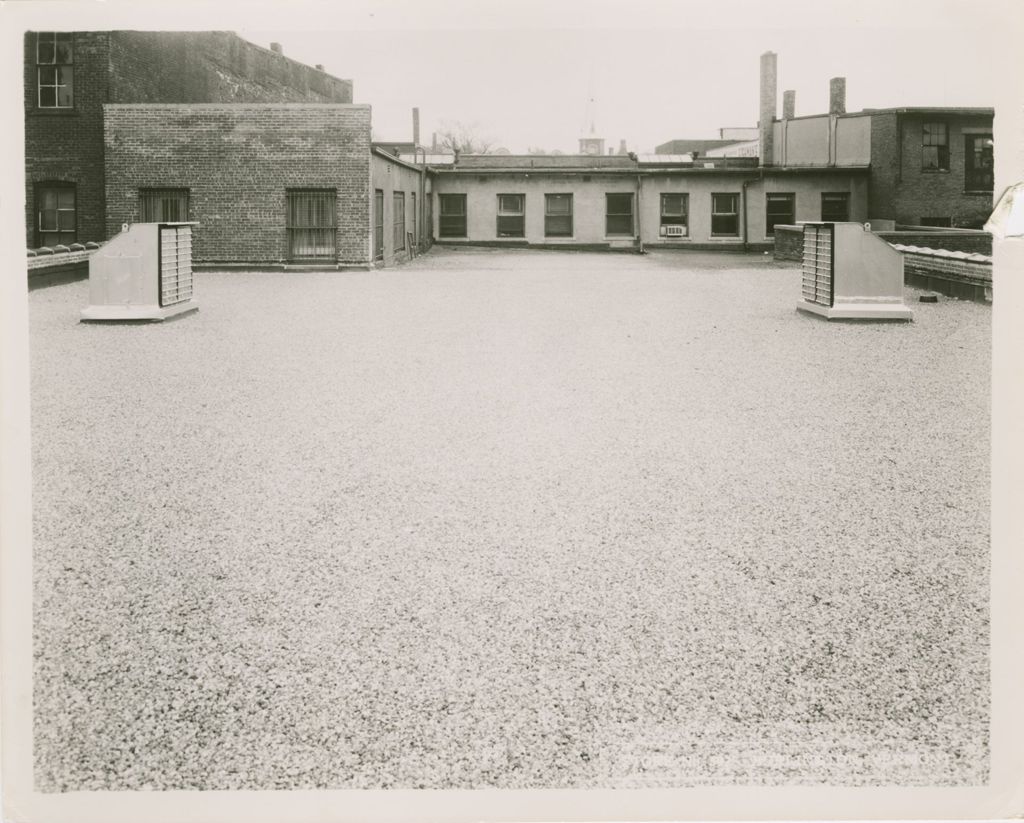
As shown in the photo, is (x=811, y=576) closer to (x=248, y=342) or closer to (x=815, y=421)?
(x=815, y=421)

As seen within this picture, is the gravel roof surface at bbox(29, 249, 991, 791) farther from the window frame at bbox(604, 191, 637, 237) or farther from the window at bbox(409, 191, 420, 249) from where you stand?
the window frame at bbox(604, 191, 637, 237)

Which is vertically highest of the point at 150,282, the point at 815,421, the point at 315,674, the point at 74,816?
the point at 150,282

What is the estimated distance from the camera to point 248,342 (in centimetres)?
1124

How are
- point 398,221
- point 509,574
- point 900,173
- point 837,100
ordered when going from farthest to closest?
point 837,100, point 900,173, point 398,221, point 509,574

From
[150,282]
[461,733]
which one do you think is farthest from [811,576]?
[150,282]

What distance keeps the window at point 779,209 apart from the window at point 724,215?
1095mm

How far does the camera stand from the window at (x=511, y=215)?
3791 centimetres

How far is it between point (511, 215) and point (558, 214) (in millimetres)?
1699

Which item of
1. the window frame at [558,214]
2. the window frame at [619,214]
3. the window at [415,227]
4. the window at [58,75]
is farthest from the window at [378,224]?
the window frame at [619,214]

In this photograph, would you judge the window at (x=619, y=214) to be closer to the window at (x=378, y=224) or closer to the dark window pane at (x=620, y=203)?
the dark window pane at (x=620, y=203)

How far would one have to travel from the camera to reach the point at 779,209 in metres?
37.6

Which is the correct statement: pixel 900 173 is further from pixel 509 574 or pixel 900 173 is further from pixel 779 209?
pixel 509 574

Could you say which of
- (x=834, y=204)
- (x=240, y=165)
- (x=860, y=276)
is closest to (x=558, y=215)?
(x=834, y=204)

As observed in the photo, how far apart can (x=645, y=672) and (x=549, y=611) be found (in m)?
0.64
